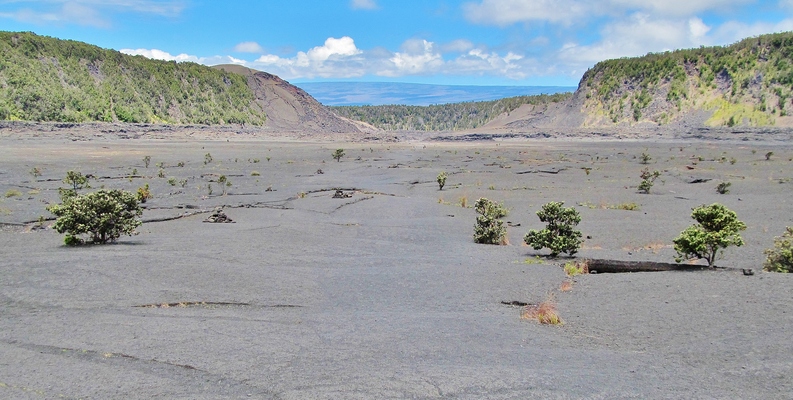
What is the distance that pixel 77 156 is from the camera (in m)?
44.6

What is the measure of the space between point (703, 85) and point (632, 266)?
3301 inches

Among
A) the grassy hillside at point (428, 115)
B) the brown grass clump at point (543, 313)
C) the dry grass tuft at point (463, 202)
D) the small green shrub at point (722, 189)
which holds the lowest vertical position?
the dry grass tuft at point (463, 202)

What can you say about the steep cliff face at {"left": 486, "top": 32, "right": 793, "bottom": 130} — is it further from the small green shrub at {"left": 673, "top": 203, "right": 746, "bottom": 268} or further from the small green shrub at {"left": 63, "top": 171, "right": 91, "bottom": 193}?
the small green shrub at {"left": 63, "top": 171, "right": 91, "bottom": 193}

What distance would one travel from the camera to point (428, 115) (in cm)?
16550

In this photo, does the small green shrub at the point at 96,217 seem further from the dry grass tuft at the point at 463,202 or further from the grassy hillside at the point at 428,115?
the grassy hillside at the point at 428,115

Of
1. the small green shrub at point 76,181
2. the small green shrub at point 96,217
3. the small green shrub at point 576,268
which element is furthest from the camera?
the small green shrub at point 76,181

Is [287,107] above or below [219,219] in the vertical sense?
above

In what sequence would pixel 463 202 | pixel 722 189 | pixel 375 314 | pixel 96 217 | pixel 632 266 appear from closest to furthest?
pixel 375 314 < pixel 632 266 < pixel 96 217 < pixel 463 202 < pixel 722 189

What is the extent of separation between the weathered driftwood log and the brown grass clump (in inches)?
122

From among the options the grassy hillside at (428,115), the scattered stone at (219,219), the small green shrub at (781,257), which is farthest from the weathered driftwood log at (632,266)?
the grassy hillside at (428,115)

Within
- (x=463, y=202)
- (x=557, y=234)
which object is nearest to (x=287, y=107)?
(x=463, y=202)

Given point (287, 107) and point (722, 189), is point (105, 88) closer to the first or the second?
point (287, 107)

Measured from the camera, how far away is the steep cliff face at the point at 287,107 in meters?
118

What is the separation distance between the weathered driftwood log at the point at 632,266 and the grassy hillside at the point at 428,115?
140 m
